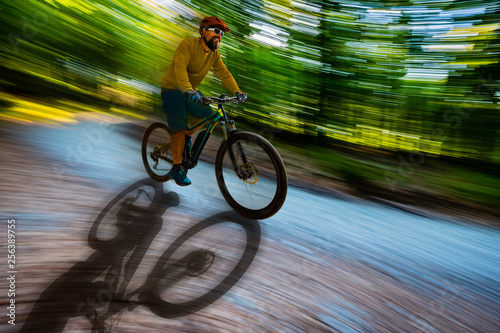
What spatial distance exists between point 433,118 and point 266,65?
13.2 ft

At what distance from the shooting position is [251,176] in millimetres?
3021

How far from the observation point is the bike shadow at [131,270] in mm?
1747

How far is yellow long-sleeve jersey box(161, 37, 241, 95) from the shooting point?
119 inches

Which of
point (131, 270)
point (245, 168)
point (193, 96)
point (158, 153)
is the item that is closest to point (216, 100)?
point (193, 96)

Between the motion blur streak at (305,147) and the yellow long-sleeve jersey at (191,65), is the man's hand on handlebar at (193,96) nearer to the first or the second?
the yellow long-sleeve jersey at (191,65)

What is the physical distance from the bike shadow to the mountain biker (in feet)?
2.34

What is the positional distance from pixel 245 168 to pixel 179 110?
1025 mm

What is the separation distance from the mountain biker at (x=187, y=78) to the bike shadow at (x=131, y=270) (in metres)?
0.71

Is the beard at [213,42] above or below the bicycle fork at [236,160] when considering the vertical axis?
above

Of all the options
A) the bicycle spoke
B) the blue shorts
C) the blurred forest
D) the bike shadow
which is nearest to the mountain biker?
the blue shorts

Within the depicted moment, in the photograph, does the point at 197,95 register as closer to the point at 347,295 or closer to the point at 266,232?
the point at 266,232

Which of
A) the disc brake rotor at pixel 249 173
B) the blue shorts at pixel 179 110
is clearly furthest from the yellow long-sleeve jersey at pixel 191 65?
the disc brake rotor at pixel 249 173

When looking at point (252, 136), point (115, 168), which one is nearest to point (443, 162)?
point (252, 136)

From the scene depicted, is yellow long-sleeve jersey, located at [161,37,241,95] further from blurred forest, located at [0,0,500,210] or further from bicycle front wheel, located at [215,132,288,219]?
blurred forest, located at [0,0,500,210]
